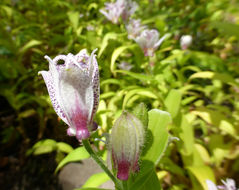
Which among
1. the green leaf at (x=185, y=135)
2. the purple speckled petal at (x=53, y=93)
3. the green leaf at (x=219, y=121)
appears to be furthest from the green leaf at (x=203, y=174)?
the purple speckled petal at (x=53, y=93)

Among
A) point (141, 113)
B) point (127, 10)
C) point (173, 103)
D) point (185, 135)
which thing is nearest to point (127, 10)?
point (127, 10)

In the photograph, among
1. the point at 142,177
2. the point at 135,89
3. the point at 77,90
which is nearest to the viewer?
the point at 77,90

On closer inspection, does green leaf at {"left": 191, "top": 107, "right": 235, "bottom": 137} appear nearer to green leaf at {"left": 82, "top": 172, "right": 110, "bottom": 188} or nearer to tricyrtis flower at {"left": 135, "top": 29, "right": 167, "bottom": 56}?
tricyrtis flower at {"left": 135, "top": 29, "right": 167, "bottom": 56}

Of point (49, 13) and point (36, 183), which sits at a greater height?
point (49, 13)

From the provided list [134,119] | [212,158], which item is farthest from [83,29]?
[134,119]

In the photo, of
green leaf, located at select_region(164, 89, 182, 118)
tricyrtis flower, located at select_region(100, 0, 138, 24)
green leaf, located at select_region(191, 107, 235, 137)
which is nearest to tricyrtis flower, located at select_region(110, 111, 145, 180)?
green leaf, located at select_region(164, 89, 182, 118)

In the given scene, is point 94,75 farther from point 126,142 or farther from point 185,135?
point 185,135

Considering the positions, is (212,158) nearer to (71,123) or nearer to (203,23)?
(71,123)
